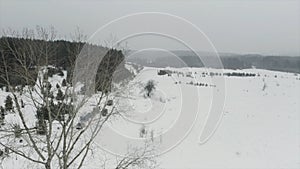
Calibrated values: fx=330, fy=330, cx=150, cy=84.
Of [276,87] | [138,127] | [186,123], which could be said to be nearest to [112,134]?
[138,127]

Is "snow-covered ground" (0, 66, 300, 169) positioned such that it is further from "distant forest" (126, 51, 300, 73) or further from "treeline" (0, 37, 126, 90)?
"distant forest" (126, 51, 300, 73)

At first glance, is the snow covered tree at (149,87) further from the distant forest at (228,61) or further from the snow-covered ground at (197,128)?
the distant forest at (228,61)

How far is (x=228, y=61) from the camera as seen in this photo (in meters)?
27.6

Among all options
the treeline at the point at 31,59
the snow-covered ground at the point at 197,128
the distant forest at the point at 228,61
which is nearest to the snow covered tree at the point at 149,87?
the snow-covered ground at the point at 197,128

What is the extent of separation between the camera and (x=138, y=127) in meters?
15.7

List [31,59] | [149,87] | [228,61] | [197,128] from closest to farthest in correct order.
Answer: [31,59] < [197,128] < [149,87] < [228,61]

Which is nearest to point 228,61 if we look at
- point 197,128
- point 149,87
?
point 149,87

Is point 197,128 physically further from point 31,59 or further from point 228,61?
point 228,61

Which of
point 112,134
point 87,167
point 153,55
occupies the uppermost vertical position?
point 153,55

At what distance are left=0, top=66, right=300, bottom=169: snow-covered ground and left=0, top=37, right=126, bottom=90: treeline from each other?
84 centimetres

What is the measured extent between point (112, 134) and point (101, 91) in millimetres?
4268

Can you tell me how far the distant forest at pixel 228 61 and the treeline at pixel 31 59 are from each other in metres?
0.65

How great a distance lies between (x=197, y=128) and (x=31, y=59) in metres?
10.4

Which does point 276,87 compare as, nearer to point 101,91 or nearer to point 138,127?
point 138,127
